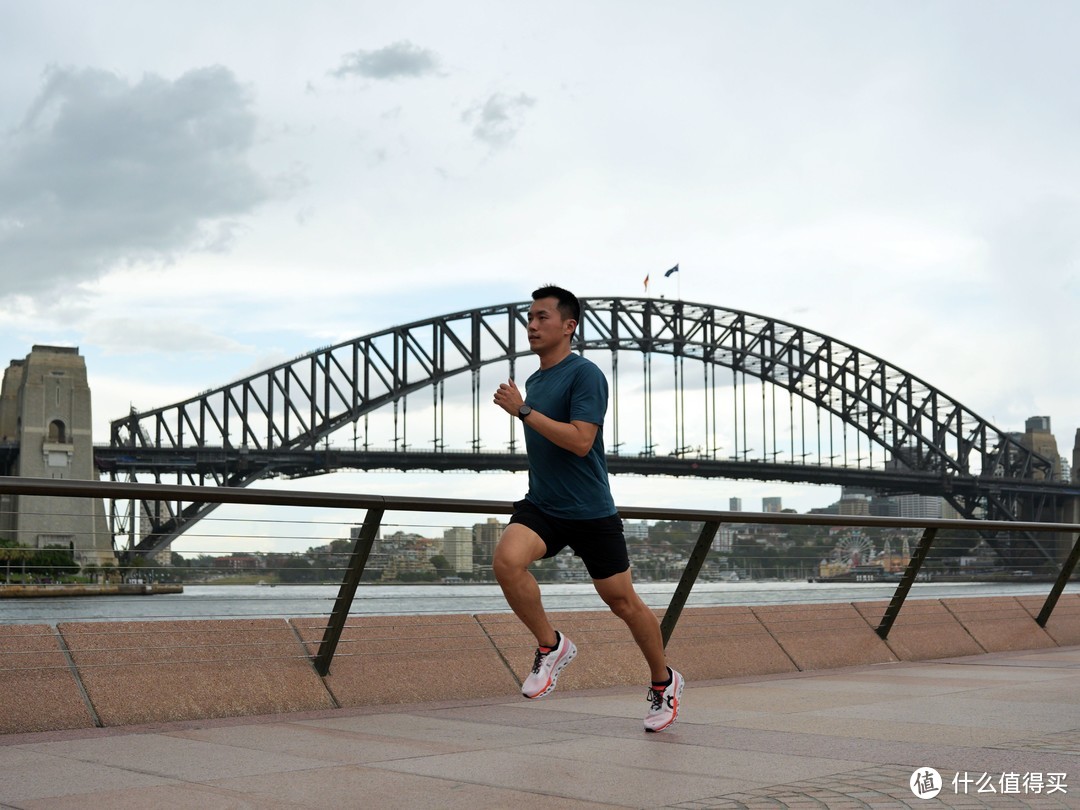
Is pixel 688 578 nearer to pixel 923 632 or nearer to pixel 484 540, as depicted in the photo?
pixel 484 540

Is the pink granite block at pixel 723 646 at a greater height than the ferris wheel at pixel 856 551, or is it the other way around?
the ferris wheel at pixel 856 551

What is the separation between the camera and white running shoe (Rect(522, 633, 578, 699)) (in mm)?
4695

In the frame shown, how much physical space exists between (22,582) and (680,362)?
76.2 m

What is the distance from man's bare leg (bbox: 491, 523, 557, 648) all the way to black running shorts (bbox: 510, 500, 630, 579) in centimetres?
4

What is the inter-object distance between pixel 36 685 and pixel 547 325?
86.0 inches

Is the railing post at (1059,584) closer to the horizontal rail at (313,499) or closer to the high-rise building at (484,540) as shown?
the horizontal rail at (313,499)

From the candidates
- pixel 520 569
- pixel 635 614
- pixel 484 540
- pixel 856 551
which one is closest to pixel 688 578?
pixel 484 540

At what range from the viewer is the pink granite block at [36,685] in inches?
180

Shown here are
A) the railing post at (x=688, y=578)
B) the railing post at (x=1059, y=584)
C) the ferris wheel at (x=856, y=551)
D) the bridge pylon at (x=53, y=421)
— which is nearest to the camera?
the railing post at (x=688, y=578)

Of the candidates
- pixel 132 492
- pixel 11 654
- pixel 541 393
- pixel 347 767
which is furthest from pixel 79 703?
pixel 541 393

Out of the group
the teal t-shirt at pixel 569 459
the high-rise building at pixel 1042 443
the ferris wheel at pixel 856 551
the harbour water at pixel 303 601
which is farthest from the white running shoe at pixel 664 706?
the high-rise building at pixel 1042 443

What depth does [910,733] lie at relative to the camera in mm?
4711

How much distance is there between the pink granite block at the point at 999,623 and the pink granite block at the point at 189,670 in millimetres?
5318

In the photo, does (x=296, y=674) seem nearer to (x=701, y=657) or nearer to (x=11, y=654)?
(x=11, y=654)
